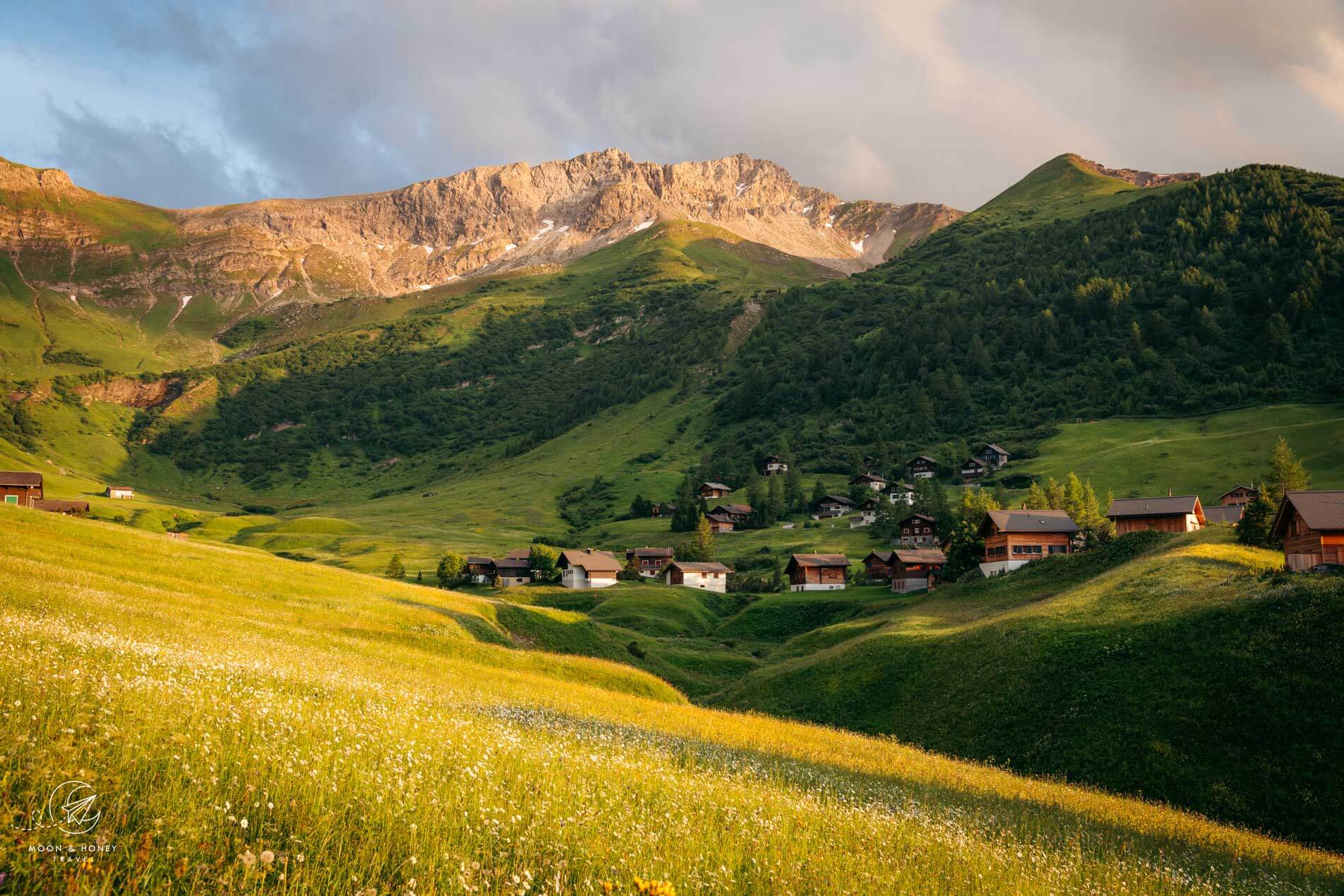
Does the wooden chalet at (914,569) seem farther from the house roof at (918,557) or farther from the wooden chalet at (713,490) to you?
the wooden chalet at (713,490)

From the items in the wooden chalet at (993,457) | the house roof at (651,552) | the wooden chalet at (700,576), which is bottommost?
the wooden chalet at (700,576)

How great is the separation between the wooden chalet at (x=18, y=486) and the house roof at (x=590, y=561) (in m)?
78.7

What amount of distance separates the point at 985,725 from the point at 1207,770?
1131cm

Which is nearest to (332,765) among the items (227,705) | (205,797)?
(205,797)

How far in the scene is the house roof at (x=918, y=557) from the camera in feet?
325

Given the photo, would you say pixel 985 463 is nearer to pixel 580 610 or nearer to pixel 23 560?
pixel 580 610

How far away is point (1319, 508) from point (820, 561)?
6797 centimetres

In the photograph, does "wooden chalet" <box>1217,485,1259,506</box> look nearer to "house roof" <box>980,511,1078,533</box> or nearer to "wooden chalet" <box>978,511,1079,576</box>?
"house roof" <box>980,511,1078,533</box>

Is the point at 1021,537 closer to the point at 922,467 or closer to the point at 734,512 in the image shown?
the point at 734,512

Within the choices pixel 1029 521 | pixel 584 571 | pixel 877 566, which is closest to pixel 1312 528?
pixel 1029 521

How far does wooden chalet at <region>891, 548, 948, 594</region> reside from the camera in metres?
97.6

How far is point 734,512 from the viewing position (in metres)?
175

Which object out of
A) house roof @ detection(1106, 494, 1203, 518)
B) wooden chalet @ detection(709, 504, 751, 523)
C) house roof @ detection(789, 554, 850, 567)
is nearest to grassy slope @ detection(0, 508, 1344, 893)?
house roof @ detection(1106, 494, 1203, 518)

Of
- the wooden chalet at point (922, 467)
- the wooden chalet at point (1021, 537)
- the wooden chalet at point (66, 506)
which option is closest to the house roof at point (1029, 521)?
the wooden chalet at point (1021, 537)
